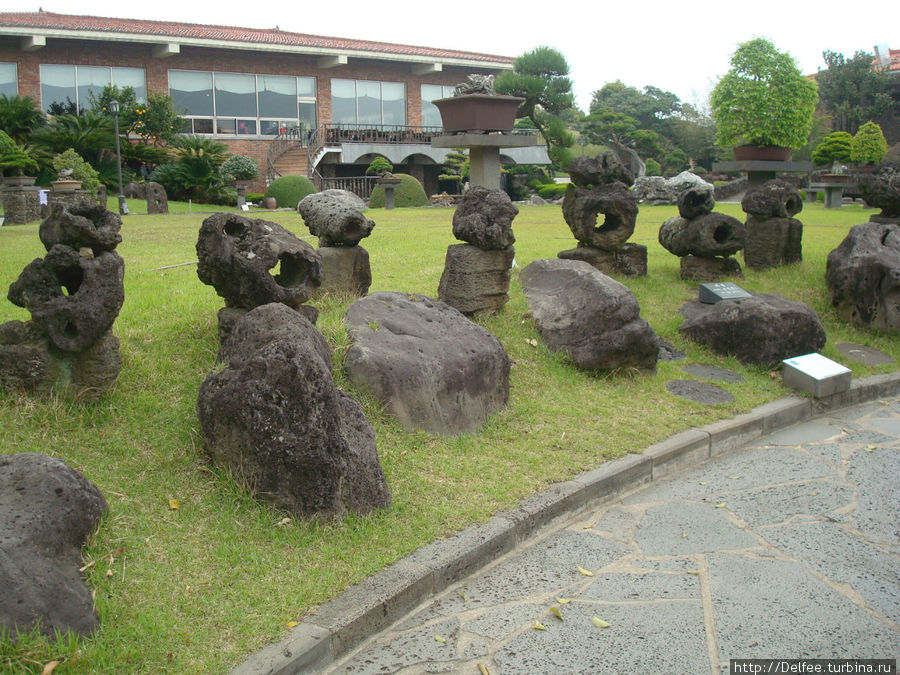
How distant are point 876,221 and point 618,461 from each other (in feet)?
23.5

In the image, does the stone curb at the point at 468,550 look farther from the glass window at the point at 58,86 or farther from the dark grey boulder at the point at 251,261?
the glass window at the point at 58,86

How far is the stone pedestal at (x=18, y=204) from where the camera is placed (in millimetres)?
16812

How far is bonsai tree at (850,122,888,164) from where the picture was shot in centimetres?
2508

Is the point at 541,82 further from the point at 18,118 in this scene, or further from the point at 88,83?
the point at 18,118

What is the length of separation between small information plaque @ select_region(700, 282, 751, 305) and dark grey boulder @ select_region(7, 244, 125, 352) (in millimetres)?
6070

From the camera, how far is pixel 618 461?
213 inches

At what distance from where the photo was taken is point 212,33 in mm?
29797

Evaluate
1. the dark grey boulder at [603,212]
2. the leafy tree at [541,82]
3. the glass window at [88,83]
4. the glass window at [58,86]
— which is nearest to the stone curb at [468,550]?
the dark grey boulder at [603,212]

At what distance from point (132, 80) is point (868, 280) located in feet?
87.4

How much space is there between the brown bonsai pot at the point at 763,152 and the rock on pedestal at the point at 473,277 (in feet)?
19.0

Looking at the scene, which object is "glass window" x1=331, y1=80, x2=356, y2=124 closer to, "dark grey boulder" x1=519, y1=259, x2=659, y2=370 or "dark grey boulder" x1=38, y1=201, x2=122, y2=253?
"dark grey boulder" x1=519, y1=259, x2=659, y2=370

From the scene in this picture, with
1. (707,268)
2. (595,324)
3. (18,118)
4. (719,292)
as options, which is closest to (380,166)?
(18,118)

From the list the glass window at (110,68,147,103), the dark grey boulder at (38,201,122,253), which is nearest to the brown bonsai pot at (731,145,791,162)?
the dark grey boulder at (38,201,122,253)

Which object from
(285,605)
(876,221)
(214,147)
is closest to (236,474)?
(285,605)
